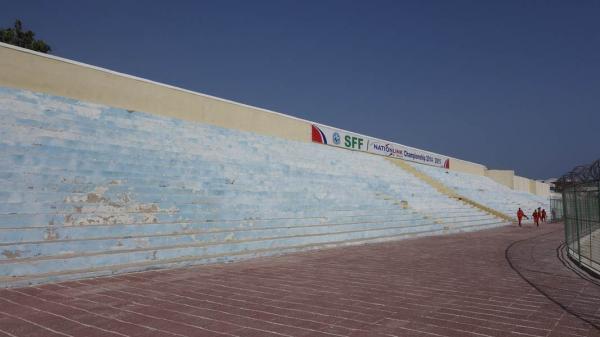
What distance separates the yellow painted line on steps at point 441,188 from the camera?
85.8ft

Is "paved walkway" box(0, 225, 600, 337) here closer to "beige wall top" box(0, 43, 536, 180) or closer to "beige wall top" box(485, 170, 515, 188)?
"beige wall top" box(0, 43, 536, 180)

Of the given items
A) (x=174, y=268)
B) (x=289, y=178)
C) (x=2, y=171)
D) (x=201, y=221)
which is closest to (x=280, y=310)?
(x=174, y=268)

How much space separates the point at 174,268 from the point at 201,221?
2.16m

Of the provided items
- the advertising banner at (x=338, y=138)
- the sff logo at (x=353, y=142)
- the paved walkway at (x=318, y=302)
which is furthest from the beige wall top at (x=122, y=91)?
the paved walkway at (x=318, y=302)

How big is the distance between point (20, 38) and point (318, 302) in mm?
29303

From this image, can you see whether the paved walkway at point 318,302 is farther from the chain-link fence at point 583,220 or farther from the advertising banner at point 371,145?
the advertising banner at point 371,145

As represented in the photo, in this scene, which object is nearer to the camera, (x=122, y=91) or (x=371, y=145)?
(x=122, y=91)

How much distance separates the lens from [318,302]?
5.62 metres

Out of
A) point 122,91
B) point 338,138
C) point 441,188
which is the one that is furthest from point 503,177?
point 122,91

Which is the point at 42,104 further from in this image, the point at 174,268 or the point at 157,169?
the point at 174,268

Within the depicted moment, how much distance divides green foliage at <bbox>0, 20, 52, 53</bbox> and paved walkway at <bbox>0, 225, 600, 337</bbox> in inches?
1002

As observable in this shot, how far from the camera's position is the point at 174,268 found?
27.2ft

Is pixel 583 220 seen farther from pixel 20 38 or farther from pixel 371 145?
pixel 20 38

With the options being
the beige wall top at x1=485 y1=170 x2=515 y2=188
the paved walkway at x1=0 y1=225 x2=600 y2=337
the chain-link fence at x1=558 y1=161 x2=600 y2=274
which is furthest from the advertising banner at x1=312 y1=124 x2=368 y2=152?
the beige wall top at x1=485 y1=170 x2=515 y2=188
